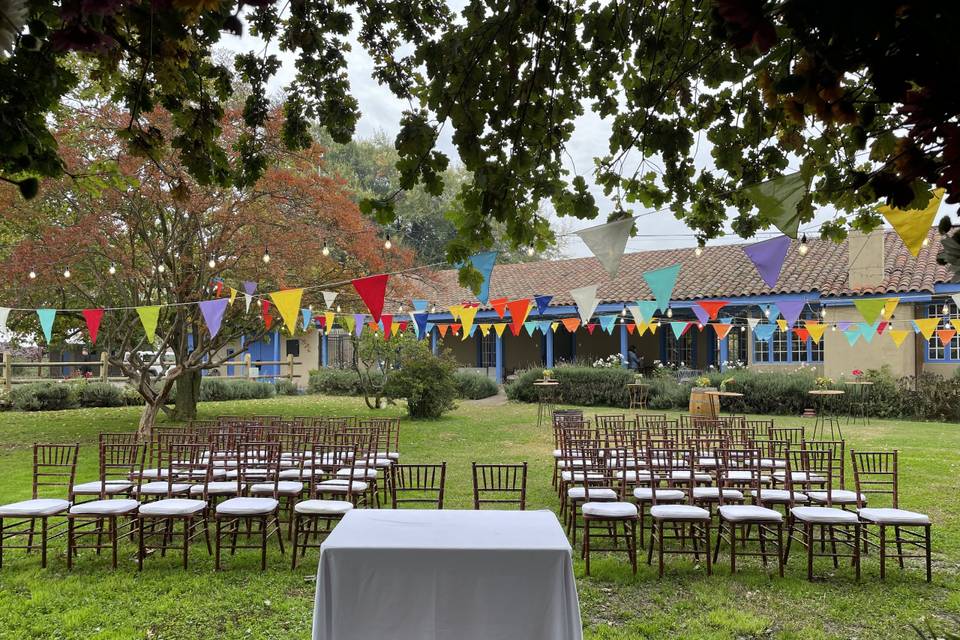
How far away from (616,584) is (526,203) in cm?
299

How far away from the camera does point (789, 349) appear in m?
18.4

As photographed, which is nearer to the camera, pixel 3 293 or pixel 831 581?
pixel 831 581

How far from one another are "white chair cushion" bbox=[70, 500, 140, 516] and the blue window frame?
17.4m

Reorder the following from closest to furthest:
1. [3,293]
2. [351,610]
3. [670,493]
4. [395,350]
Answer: [351,610], [670,493], [3,293], [395,350]

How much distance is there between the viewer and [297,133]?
350 centimetres

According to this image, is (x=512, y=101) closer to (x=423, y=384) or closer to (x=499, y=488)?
(x=499, y=488)

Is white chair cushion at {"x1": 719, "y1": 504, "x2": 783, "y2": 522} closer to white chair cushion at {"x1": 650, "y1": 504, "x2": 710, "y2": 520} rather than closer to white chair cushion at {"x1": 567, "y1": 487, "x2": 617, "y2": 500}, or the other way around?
white chair cushion at {"x1": 650, "y1": 504, "x2": 710, "y2": 520}

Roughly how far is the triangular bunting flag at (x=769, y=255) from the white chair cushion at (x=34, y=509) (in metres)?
6.04

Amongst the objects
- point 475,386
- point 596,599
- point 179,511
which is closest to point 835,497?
point 596,599

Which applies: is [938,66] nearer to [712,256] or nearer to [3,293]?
[3,293]

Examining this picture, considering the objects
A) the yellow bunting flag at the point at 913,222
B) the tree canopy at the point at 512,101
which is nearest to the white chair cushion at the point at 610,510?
the tree canopy at the point at 512,101

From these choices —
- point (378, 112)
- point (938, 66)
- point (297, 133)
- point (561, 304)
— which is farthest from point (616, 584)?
point (378, 112)

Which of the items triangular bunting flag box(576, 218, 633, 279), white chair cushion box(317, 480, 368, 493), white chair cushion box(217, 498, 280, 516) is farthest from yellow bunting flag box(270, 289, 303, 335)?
triangular bunting flag box(576, 218, 633, 279)

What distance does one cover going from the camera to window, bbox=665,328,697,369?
867 inches
